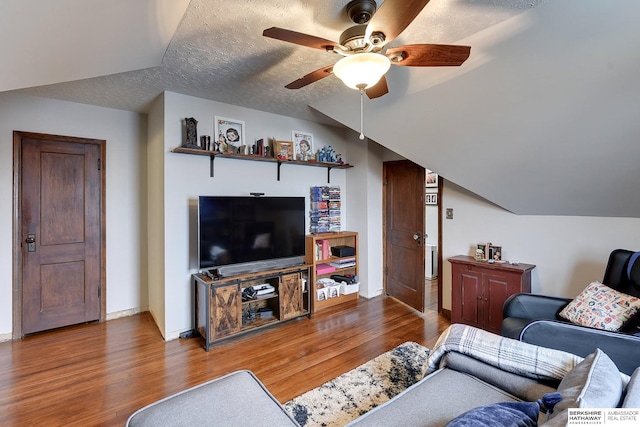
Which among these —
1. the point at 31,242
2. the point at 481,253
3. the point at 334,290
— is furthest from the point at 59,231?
the point at 481,253

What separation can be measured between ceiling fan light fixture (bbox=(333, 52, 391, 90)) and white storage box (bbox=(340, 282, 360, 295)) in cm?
296

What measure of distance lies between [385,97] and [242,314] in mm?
2547

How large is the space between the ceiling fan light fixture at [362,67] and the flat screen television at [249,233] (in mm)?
1885

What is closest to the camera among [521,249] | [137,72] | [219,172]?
[137,72]

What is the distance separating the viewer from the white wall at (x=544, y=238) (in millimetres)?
2617

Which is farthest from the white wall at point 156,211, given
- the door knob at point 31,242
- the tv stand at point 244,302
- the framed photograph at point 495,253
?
the framed photograph at point 495,253

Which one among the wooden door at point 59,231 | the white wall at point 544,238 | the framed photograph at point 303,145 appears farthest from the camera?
the framed photograph at point 303,145

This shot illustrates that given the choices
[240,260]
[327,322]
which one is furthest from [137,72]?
[327,322]

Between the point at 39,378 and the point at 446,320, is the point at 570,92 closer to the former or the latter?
the point at 446,320

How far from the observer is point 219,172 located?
Answer: 3.36m

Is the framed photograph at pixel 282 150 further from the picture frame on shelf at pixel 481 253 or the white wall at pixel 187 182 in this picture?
the picture frame on shelf at pixel 481 253

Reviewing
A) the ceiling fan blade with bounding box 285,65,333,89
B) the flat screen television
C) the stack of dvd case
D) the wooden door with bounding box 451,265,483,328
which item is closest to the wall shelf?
the stack of dvd case

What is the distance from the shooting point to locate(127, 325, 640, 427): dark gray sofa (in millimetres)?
1198

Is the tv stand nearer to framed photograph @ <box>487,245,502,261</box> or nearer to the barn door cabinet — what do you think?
the barn door cabinet
